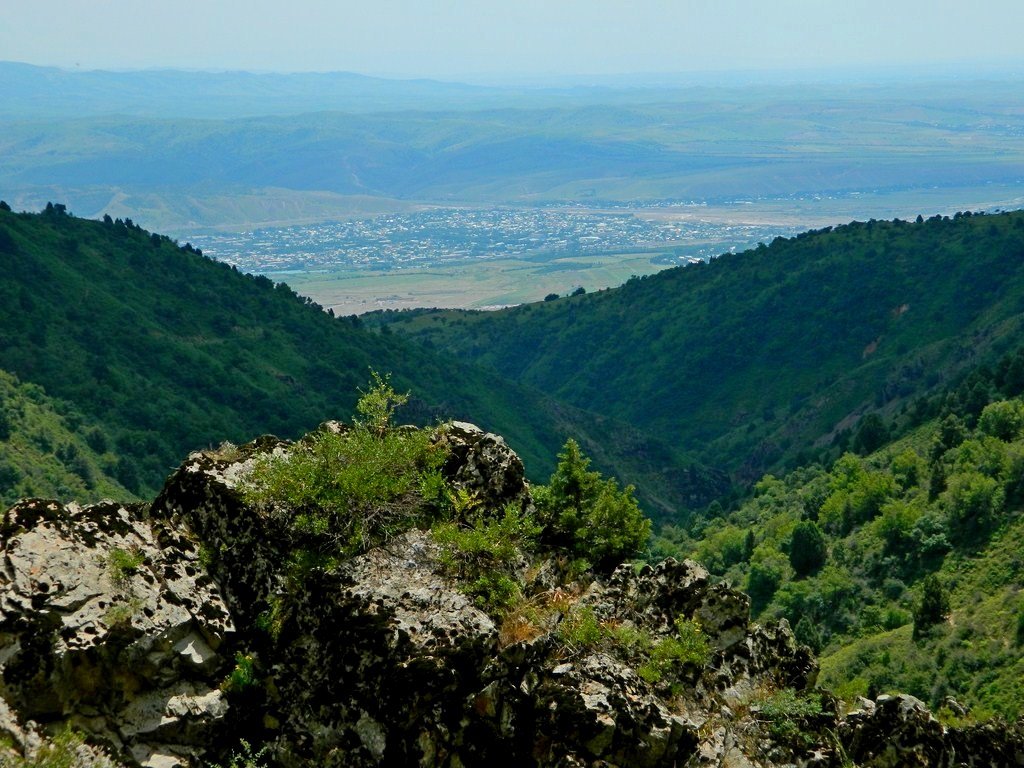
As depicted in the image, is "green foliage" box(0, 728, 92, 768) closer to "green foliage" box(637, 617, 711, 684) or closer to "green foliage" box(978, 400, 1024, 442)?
"green foliage" box(637, 617, 711, 684)

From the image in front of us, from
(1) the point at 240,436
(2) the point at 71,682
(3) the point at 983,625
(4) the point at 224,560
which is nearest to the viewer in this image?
(2) the point at 71,682

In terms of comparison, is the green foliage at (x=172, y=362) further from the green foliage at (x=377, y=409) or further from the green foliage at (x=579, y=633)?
the green foliage at (x=579, y=633)

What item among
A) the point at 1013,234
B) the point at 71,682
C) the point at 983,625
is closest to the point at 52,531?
the point at 71,682

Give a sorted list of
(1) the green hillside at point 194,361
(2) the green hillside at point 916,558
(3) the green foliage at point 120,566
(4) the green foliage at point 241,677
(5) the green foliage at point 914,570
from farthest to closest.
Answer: (1) the green hillside at point 194,361
(2) the green hillside at point 916,558
(5) the green foliage at point 914,570
(4) the green foliage at point 241,677
(3) the green foliage at point 120,566

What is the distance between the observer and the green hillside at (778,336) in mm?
Answer: 112375

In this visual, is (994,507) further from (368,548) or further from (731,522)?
(368,548)

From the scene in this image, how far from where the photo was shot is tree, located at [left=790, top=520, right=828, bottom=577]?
54.1 meters

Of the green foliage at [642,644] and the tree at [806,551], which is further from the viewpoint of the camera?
the tree at [806,551]

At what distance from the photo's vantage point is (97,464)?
Answer: 75.2m

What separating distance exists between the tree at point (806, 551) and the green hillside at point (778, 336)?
140 ft

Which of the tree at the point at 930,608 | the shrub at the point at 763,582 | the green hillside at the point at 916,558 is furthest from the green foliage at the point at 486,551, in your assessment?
the shrub at the point at 763,582

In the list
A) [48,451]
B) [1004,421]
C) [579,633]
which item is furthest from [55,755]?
[48,451]

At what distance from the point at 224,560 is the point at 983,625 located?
105 ft

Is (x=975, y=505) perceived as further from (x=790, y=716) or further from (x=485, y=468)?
(x=485, y=468)
